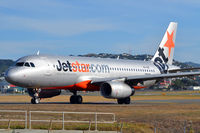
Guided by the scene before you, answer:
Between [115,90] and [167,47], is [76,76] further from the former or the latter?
[167,47]

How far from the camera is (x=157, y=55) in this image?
57250 millimetres

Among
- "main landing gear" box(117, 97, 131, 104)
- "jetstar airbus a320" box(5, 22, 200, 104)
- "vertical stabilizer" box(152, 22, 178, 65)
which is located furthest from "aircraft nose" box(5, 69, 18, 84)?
"vertical stabilizer" box(152, 22, 178, 65)

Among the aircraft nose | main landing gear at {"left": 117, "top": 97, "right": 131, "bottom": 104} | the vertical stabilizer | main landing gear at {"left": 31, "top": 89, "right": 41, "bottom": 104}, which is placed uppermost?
the vertical stabilizer

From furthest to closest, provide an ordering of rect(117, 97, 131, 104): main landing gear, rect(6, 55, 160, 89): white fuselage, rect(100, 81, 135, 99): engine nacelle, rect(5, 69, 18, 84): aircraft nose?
rect(117, 97, 131, 104): main landing gear, rect(100, 81, 135, 99): engine nacelle, rect(6, 55, 160, 89): white fuselage, rect(5, 69, 18, 84): aircraft nose

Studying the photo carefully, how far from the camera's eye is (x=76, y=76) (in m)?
42.7

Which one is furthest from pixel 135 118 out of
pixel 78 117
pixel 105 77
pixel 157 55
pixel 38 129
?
pixel 157 55

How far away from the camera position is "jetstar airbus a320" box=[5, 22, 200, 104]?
39.3 m

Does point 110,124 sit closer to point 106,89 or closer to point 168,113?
point 168,113

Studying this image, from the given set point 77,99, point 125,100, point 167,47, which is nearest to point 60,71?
point 77,99

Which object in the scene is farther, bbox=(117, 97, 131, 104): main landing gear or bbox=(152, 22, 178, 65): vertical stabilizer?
bbox=(152, 22, 178, 65): vertical stabilizer

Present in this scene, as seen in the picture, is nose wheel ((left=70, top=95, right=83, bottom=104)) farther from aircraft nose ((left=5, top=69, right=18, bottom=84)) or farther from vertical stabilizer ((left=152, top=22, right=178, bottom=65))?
vertical stabilizer ((left=152, top=22, right=178, bottom=65))

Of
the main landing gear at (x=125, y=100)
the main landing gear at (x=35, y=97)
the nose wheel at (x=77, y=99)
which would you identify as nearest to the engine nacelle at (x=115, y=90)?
the main landing gear at (x=125, y=100)

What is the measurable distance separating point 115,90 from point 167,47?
19.2m

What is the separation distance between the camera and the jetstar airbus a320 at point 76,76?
39312 millimetres
